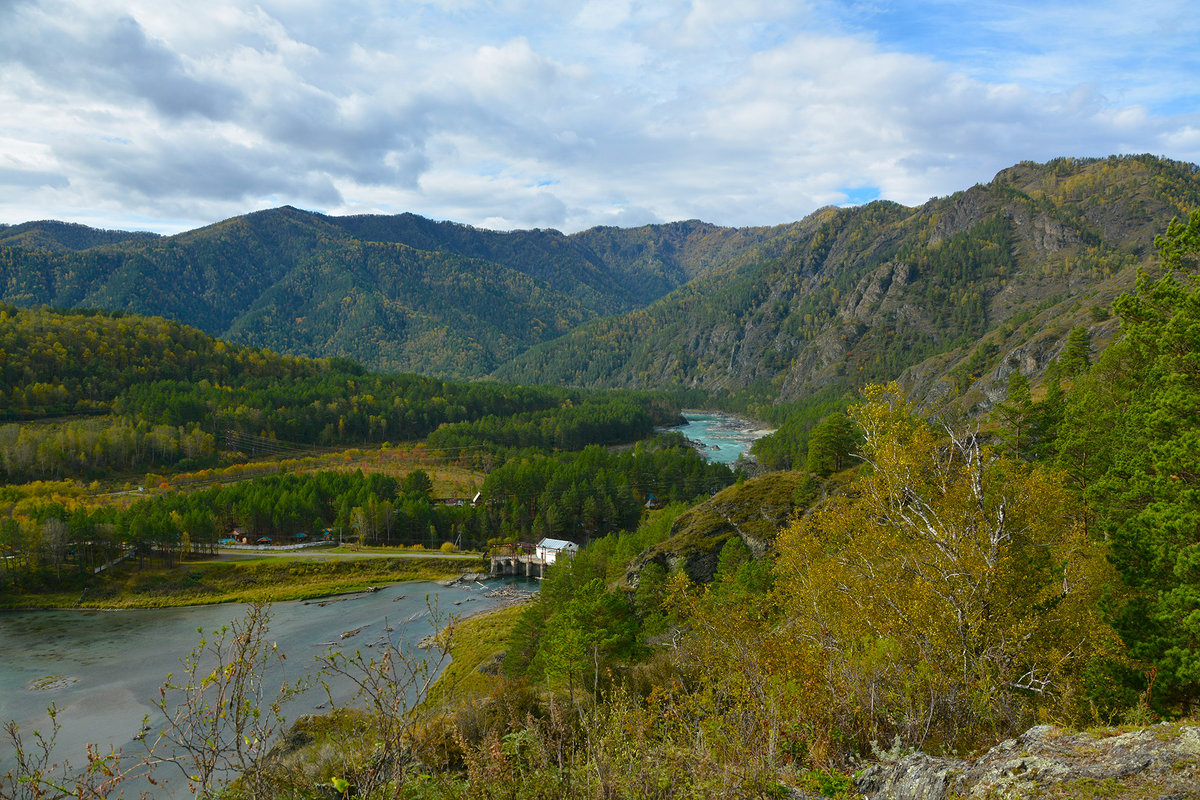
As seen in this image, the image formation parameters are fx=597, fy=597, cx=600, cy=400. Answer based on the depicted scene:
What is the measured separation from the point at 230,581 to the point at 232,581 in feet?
0.83

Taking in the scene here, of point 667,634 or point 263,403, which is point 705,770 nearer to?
point 667,634

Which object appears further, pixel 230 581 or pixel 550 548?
pixel 550 548

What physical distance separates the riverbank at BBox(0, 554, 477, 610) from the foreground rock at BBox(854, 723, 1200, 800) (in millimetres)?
73223

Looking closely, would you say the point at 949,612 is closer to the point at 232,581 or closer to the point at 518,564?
the point at 518,564

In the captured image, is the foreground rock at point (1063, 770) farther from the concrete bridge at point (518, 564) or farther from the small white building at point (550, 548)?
the concrete bridge at point (518, 564)

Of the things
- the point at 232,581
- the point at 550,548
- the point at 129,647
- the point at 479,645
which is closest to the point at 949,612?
the point at 479,645

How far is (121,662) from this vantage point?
173 feet

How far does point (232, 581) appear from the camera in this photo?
248 feet

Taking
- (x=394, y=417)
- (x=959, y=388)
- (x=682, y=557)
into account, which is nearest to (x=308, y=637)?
(x=682, y=557)

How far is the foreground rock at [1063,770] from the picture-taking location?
6703mm

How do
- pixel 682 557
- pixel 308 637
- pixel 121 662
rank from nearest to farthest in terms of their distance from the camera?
pixel 682 557 < pixel 121 662 < pixel 308 637

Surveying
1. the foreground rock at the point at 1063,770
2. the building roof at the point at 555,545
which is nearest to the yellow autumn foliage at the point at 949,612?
the foreground rock at the point at 1063,770

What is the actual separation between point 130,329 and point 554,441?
417 feet

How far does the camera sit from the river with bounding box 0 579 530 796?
4197 centimetres
